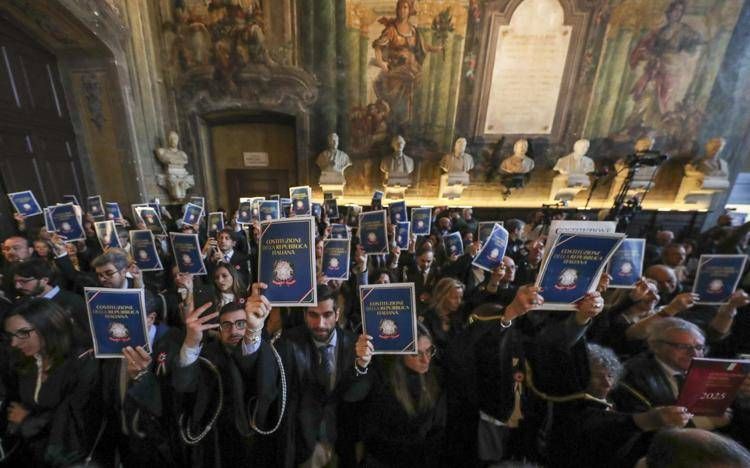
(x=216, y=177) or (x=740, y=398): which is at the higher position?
(x=216, y=177)

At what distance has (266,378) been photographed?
1.65 meters

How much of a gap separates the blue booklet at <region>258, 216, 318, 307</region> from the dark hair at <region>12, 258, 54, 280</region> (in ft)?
7.24

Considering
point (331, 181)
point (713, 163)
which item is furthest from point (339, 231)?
point (713, 163)

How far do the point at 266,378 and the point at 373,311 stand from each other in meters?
0.70

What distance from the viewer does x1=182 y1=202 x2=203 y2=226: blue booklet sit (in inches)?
205

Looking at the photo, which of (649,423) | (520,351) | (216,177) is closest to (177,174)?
(216,177)

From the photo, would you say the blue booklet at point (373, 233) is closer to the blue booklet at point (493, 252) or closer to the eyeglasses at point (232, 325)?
the blue booklet at point (493, 252)

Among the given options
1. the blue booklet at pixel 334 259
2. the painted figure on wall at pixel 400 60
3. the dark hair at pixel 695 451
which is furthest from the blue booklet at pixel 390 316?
the painted figure on wall at pixel 400 60

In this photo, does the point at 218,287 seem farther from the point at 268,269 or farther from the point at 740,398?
the point at 740,398

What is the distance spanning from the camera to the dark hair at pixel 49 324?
170 centimetres

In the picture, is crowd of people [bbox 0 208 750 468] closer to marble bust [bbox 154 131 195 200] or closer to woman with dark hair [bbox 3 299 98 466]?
woman with dark hair [bbox 3 299 98 466]

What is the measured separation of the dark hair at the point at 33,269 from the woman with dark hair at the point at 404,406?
2.86 m

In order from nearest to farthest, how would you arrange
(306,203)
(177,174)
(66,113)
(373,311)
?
(373,311)
(306,203)
(66,113)
(177,174)

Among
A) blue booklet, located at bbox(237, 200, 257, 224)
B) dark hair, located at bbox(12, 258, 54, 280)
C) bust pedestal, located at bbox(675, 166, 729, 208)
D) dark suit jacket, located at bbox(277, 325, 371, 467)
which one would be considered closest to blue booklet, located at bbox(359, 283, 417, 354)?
dark suit jacket, located at bbox(277, 325, 371, 467)
